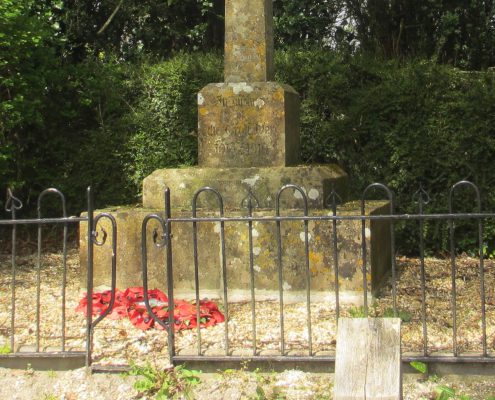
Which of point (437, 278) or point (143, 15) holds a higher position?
point (143, 15)

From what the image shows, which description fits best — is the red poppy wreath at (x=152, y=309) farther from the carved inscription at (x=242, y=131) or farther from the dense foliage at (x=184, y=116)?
the dense foliage at (x=184, y=116)

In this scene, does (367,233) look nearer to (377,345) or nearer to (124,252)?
(124,252)

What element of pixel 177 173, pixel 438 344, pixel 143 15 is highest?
pixel 143 15

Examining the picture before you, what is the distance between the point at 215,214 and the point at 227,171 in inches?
21.3

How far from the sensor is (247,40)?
6211mm

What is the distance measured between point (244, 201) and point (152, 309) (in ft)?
4.69

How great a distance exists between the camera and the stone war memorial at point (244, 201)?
17.8ft

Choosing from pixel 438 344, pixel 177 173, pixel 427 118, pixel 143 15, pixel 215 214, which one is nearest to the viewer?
Result: pixel 438 344

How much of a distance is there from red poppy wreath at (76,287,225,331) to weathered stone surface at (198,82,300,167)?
158 cm

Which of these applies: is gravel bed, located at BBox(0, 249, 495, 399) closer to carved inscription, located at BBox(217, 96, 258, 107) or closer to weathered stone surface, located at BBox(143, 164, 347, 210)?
weathered stone surface, located at BBox(143, 164, 347, 210)

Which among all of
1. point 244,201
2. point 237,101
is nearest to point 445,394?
point 244,201

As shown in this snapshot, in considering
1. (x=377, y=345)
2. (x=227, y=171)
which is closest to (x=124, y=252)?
(x=227, y=171)

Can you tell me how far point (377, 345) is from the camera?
2.70m

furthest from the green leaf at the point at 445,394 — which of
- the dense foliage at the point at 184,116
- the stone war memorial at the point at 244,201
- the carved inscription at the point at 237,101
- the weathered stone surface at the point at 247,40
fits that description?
the dense foliage at the point at 184,116
